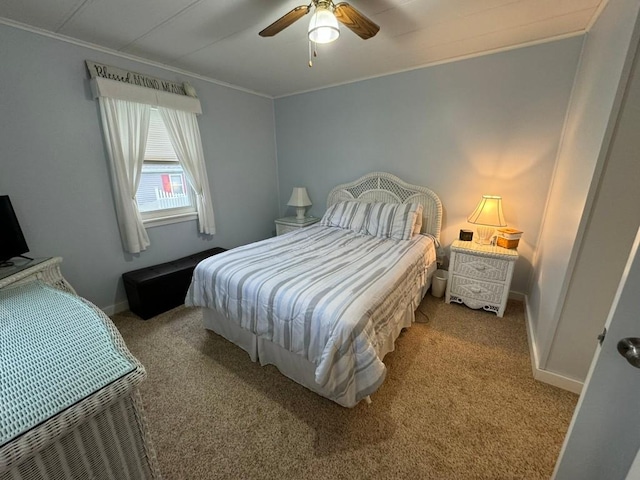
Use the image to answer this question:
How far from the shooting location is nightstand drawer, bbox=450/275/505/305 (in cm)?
242

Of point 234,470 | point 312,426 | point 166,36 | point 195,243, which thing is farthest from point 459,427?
point 166,36

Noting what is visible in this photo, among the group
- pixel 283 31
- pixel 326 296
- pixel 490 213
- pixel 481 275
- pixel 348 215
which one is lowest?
pixel 481 275

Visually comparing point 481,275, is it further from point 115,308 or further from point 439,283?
point 115,308

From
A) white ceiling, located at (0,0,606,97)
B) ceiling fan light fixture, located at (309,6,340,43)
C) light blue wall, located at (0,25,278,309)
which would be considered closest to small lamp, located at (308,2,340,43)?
ceiling fan light fixture, located at (309,6,340,43)

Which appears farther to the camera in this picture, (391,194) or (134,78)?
(391,194)

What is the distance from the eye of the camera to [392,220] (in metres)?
2.78

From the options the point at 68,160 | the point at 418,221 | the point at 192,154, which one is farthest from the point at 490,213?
the point at 68,160

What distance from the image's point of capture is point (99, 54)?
2.24m

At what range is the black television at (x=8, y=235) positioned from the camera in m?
1.73

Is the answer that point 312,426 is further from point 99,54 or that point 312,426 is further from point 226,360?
point 99,54

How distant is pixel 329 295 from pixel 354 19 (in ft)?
Result: 5.15

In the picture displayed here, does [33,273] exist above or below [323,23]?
below

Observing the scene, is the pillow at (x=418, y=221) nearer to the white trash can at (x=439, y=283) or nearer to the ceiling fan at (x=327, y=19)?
the white trash can at (x=439, y=283)

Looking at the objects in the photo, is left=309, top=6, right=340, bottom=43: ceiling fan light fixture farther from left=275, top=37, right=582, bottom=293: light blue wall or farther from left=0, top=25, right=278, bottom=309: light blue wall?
left=0, top=25, right=278, bottom=309: light blue wall
